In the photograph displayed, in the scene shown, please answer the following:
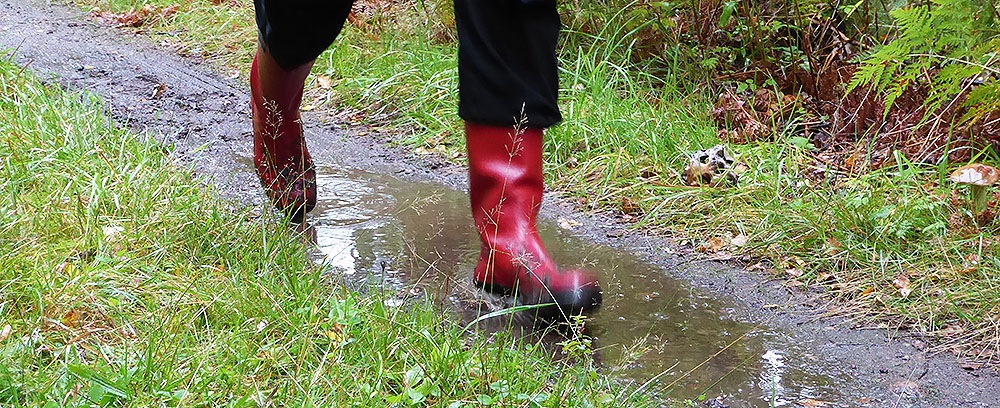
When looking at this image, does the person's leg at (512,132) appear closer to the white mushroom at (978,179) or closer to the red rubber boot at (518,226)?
the red rubber boot at (518,226)

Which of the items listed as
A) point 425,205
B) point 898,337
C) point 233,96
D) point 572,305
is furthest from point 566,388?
point 233,96

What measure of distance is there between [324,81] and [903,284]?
3244mm

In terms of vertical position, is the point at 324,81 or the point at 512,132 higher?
the point at 512,132

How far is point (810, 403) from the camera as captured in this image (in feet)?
6.15

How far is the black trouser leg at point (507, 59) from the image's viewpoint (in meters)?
1.90

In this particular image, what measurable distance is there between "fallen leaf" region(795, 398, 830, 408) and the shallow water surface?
0.04 feet

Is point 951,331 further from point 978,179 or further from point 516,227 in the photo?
point 516,227

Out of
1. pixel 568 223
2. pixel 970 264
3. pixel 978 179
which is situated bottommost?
pixel 568 223

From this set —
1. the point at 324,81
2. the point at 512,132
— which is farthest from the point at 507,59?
the point at 324,81

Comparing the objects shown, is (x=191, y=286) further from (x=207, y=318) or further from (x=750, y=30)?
(x=750, y=30)

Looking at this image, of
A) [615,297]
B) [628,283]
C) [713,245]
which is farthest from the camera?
[713,245]

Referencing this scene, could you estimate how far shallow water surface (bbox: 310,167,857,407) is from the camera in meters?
1.95

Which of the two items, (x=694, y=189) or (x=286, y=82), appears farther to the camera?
(x=694, y=189)

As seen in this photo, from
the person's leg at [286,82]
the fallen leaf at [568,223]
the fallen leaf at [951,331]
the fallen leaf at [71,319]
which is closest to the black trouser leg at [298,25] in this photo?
the person's leg at [286,82]
